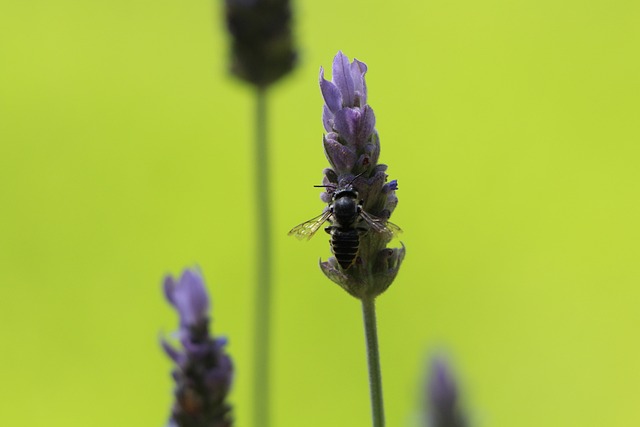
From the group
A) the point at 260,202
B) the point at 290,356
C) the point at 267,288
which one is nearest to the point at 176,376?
the point at 267,288

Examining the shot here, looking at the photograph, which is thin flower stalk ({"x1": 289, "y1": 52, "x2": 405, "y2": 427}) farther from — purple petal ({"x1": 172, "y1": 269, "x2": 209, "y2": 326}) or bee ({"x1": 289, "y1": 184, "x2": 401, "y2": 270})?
purple petal ({"x1": 172, "y1": 269, "x2": 209, "y2": 326})

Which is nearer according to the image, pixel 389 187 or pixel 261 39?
pixel 389 187

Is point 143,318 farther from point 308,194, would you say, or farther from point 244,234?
point 308,194

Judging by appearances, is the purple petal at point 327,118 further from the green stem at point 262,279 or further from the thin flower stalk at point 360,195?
the green stem at point 262,279

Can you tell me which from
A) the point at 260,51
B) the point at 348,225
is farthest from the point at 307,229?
the point at 260,51

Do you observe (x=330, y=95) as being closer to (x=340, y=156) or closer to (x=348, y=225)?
(x=340, y=156)

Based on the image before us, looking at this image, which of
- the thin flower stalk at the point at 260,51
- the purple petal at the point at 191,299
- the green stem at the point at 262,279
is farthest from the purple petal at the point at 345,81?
the thin flower stalk at the point at 260,51
